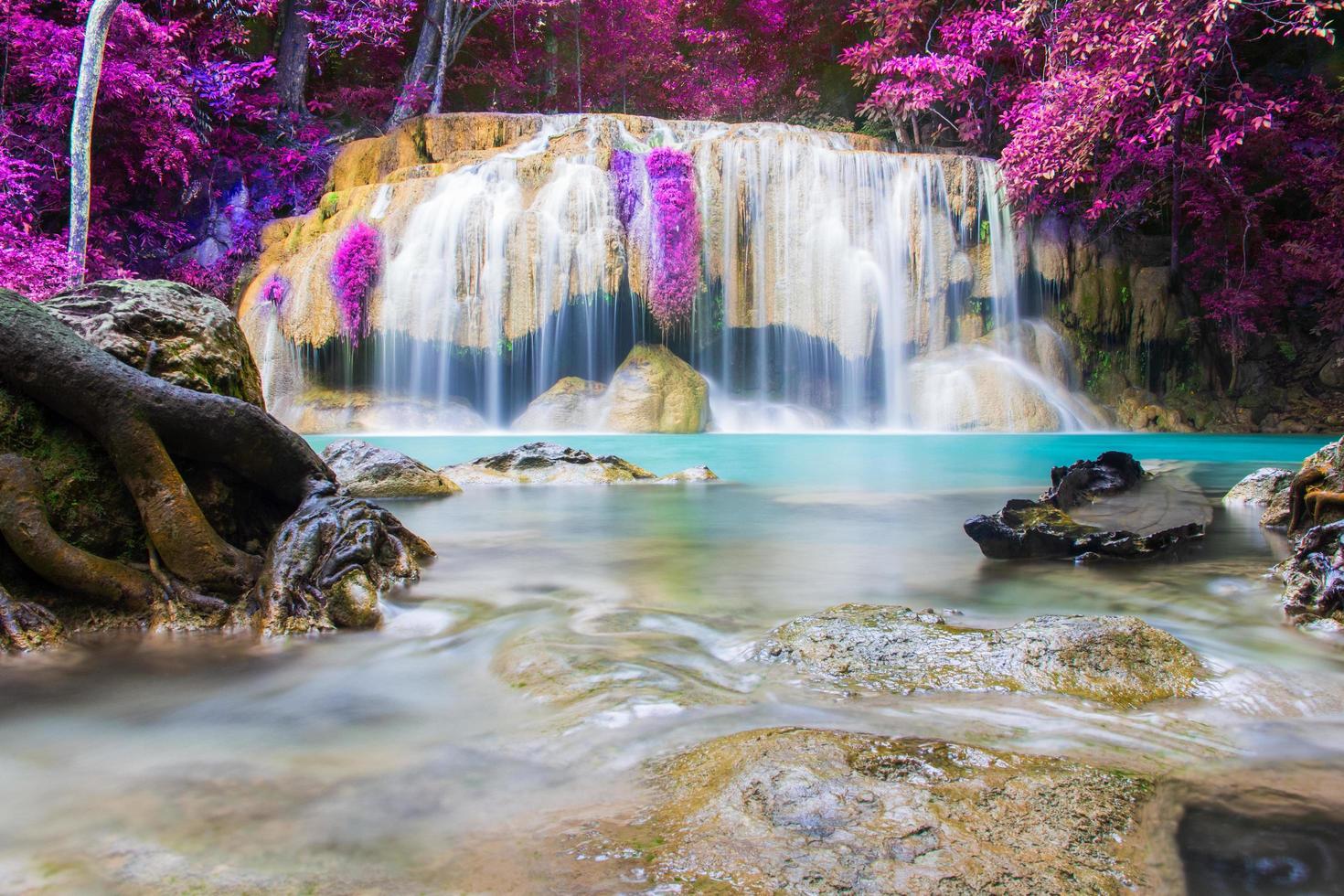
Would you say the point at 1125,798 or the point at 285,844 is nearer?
the point at 285,844

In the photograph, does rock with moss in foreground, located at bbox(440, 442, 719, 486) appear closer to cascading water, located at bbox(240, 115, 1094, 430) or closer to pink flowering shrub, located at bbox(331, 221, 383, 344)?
cascading water, located at bbox(240, 115, 1094, 430)

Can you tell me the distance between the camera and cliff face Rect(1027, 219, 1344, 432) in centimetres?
1645

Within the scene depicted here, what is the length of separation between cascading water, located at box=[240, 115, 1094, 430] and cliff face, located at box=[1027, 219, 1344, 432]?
29.6 inches

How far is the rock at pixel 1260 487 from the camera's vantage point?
613 centimetres

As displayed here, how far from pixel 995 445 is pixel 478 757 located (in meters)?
11.5

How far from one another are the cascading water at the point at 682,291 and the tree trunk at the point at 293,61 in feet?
18.9

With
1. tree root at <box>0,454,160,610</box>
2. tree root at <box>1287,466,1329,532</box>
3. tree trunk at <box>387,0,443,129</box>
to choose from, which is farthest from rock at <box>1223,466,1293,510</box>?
tree trunk at <box>387,0,443,129</box>

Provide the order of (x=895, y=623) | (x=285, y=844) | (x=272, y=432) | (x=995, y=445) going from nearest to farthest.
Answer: (x=285, y=844)
(x=895, y=623)
(x=272, y=432)
(x=995, y=445)

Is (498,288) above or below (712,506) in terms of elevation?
above

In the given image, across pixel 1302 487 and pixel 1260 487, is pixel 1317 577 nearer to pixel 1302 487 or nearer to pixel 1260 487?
pixel 1302 487

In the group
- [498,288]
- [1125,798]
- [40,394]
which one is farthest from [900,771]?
[498,288]

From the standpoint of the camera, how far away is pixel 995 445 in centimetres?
1230

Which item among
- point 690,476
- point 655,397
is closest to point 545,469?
point 690,476

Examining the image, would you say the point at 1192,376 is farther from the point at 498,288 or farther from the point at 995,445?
the point at 498,288
